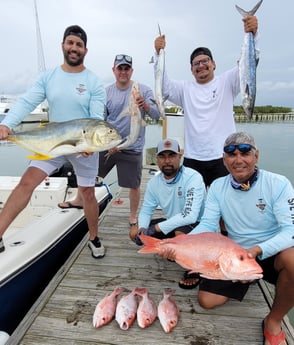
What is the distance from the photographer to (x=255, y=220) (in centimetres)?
221

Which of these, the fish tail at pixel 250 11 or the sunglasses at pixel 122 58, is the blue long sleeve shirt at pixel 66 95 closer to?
the sunglasses at pixel 122 58

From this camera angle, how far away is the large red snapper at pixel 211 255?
1712mm

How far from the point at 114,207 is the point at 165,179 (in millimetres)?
2273

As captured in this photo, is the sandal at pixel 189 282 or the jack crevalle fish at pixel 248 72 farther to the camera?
the sandal at pixel 189 282

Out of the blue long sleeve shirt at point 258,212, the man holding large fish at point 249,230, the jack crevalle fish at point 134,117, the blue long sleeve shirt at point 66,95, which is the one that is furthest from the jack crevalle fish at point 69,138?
the jack crevalle fish at point 134,117

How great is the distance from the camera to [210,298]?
2320mm

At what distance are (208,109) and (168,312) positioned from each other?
6.25 ft

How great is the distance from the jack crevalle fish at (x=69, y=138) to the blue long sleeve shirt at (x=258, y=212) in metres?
0.95

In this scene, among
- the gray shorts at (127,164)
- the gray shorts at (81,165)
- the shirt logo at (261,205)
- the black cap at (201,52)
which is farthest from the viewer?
the gray shorts at (127,164)

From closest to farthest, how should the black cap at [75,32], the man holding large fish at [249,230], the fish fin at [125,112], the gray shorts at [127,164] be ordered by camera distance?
the man holding large fish at [249,230] → the black cap at [75,32] → the fish fin at [125,112] → the gray shorts at [127,164]

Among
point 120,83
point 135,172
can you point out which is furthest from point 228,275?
point 120,83

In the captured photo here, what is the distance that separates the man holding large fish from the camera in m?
1.88

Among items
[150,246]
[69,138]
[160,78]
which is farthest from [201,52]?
[150,246]

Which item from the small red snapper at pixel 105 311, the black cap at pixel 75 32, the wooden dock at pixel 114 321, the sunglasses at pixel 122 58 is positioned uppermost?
the black cap at pixel 75 32
